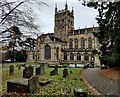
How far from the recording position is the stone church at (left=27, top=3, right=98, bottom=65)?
66812 mm

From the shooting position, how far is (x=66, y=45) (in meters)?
73.9

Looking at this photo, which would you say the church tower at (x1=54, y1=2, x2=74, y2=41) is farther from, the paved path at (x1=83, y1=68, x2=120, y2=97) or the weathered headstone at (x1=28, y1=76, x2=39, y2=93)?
the weathered headstone at (x1=28, y1=76, x2=39, y2=93)

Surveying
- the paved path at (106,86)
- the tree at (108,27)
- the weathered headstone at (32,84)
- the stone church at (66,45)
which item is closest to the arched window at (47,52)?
the stone church at (66,45)

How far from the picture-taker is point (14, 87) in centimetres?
1034

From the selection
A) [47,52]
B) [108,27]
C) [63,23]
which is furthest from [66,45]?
[108,27]

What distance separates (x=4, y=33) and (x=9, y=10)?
5.14 ft

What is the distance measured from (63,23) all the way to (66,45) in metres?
8.24

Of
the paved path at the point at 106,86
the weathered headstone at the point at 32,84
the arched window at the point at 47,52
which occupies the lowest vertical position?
the paved path at the point at 106,86

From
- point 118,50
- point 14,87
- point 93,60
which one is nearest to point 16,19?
point 14,87

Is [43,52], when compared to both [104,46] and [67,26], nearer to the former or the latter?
[67,26]

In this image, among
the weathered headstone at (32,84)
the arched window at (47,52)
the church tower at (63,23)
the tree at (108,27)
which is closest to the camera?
the weathered headstone at (32,84)

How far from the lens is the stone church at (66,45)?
6681cm

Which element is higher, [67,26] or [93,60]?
[67,26]

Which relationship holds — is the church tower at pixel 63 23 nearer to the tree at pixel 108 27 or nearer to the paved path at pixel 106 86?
the tree at pixel 108 27
